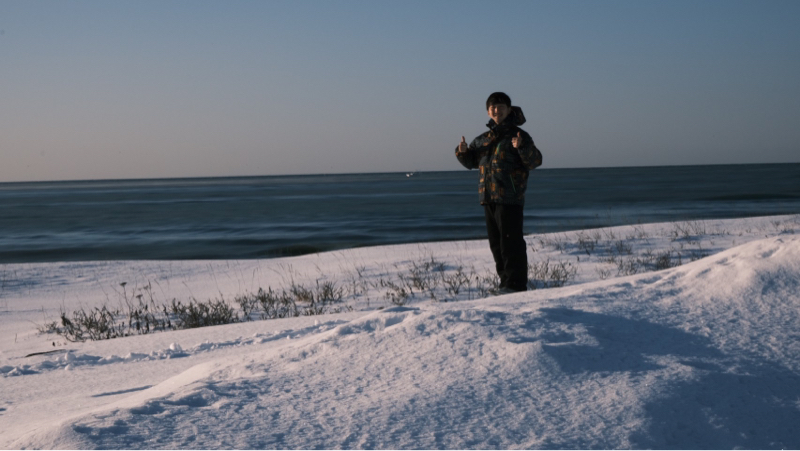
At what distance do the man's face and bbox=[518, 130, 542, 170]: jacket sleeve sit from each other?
0.24 metres

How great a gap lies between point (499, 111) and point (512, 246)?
3.69ft

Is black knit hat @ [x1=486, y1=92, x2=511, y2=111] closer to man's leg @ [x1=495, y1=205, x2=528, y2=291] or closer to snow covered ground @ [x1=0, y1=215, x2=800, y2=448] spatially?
man's leg @ [x1=495, y1=205, x2=528, y2=291]

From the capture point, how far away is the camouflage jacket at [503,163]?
4.97m

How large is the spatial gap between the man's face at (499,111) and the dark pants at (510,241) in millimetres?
702

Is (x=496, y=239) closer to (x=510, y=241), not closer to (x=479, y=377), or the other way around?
(x=510, y=241)

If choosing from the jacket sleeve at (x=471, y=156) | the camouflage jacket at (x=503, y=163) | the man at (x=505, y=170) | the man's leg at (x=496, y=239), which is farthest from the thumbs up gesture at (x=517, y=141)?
the man's leg at (x=496, y=239)

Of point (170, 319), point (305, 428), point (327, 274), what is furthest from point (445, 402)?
point (327, 274)

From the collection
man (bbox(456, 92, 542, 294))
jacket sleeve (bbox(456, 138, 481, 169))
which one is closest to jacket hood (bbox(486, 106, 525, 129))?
man (bbox(456, 92, 542, 294))

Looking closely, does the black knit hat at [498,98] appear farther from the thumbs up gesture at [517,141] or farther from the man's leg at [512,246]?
the man's leg at [512,246]

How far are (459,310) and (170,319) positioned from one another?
3933 mm

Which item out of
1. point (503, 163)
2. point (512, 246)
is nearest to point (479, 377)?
point (503, 163)

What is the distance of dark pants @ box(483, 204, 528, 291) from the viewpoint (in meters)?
5.12

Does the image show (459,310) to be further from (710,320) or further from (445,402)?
(710,320)

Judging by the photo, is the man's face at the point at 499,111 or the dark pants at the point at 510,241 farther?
the dark pants at the point at 510,241
